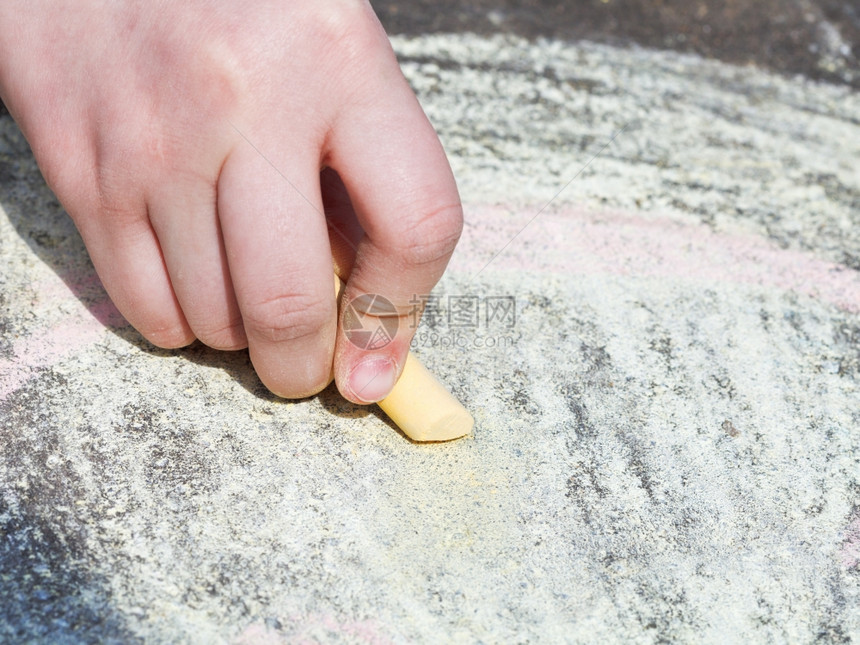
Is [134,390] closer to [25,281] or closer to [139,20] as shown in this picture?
[25,281]

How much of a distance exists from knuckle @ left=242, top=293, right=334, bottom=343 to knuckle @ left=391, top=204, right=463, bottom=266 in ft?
0.40

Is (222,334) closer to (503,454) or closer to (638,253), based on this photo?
(503,454)

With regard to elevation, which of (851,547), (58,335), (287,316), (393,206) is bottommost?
(851,547)

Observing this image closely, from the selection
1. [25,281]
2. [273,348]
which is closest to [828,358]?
[273,348]

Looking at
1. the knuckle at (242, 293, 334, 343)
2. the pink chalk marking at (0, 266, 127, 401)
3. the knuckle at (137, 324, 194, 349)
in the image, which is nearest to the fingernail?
the knuckle at (242, 293, 334, 343)

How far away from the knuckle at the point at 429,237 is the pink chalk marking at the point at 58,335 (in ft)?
1.97

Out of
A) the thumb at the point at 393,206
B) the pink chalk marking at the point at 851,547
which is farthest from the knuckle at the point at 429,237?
the pink chalk marking at the point at 851,547

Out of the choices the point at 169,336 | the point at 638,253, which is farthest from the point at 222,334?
the point at 638,253

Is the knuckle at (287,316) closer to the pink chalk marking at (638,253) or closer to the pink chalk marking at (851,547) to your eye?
the pink chalk marking at (638,253)

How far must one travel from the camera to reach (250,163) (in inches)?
42.3

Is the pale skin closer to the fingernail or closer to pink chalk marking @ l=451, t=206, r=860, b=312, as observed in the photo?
the fingernail

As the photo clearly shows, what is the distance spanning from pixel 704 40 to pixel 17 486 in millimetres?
2216

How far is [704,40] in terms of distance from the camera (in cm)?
249

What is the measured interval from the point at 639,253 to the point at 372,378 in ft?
2.56
